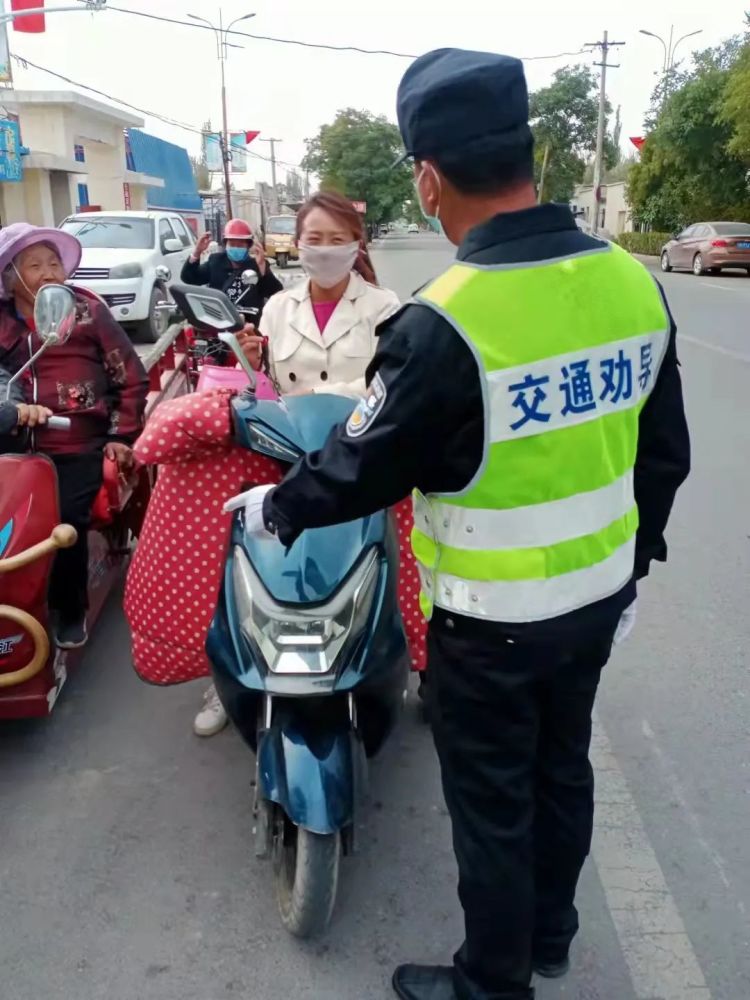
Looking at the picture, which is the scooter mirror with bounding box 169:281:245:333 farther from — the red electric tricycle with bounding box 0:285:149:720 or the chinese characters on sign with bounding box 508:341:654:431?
Result: the chinese characters on sign with bounding box 508:341:654:431

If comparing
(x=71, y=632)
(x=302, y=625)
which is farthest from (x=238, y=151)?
(x=302, y=625)

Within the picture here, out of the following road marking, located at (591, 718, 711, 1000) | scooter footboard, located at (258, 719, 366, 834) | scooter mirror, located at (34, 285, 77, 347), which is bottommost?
road marking, located at (591, 718, 711, 1000)

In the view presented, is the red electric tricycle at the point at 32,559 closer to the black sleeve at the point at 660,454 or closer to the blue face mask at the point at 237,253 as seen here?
the black sleeve at the point at 660,454

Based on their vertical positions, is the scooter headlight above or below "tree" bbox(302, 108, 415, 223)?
below

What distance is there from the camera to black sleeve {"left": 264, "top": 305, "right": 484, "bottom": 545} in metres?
1.59

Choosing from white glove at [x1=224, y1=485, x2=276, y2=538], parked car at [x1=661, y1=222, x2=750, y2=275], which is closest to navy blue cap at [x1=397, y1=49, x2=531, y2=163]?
white glove at [x1=224, y1=485, x2=276, y2=538]

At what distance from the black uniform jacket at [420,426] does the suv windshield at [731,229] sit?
22971mm

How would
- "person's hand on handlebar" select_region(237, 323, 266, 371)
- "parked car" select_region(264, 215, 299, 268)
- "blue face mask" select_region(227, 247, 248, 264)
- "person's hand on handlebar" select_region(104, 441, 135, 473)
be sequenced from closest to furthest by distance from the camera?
"person's hand on handlebar" select_region(237, 323, 266, 371), "person's hand on handlebar" select_region(104, 441, 135, 473), "blue face mask" select_region(227, 247, 248, 264), "parked car" select_region(264, 215, 299, 268)

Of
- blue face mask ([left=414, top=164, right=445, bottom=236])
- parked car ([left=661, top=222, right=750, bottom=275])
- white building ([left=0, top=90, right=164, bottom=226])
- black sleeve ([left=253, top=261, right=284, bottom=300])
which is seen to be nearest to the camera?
blue face mask ([left=414, top=164, right=445, bottom=236])

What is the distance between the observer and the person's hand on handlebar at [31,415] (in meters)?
3.15

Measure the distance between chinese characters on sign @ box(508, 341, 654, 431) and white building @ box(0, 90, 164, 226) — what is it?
21.6 meters

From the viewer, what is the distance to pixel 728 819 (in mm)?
2713

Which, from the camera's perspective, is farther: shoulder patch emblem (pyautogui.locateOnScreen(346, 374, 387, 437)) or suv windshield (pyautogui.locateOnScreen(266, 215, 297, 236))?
suv windshield (pyautogui.locateOnScreen(266, 215, 297, 236))

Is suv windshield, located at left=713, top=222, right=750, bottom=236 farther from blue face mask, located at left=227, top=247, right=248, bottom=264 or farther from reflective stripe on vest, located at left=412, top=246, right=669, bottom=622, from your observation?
reflective stripe on vest, located at left=412, top=246, right=669, bottom=622
